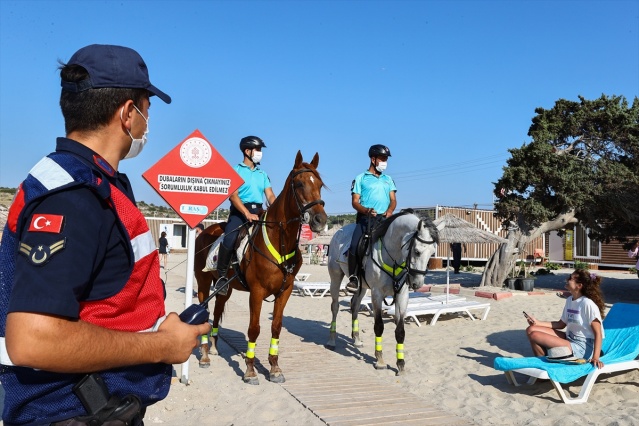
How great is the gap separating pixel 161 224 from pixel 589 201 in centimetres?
3856

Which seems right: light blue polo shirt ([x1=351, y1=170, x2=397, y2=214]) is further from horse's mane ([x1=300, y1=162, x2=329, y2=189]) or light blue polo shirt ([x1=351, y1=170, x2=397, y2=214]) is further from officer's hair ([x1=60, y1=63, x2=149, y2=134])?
officer's hair ([x1=60, y1=63, x2=149, y2=134])

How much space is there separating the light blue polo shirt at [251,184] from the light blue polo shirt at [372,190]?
168 centimetres

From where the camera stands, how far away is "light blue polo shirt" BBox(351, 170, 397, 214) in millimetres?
8773

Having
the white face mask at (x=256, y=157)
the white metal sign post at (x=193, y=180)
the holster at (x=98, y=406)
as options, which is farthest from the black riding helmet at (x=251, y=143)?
the holster at (x=98, y=406)

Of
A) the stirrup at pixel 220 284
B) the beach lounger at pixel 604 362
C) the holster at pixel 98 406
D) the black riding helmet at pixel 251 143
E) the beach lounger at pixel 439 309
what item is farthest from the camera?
A: the beach lounger at pixel 439 309

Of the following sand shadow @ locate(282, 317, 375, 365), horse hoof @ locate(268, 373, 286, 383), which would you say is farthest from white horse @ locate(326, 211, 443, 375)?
horse hoof @ locate(268, 373, 286, 383)

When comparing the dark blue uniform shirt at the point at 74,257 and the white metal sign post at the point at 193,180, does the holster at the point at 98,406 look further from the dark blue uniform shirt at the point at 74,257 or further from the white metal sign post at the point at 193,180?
the white metal sign post at the point at 193,180

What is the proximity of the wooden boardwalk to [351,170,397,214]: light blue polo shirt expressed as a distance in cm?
271

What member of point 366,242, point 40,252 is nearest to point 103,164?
point 40,252

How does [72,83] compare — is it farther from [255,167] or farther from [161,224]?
[161,224]

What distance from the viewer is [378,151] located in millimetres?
8695

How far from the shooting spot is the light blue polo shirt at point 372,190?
8.77 m

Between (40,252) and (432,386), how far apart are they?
258 inches

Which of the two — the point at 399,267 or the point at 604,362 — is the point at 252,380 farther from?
the point at 604,362
